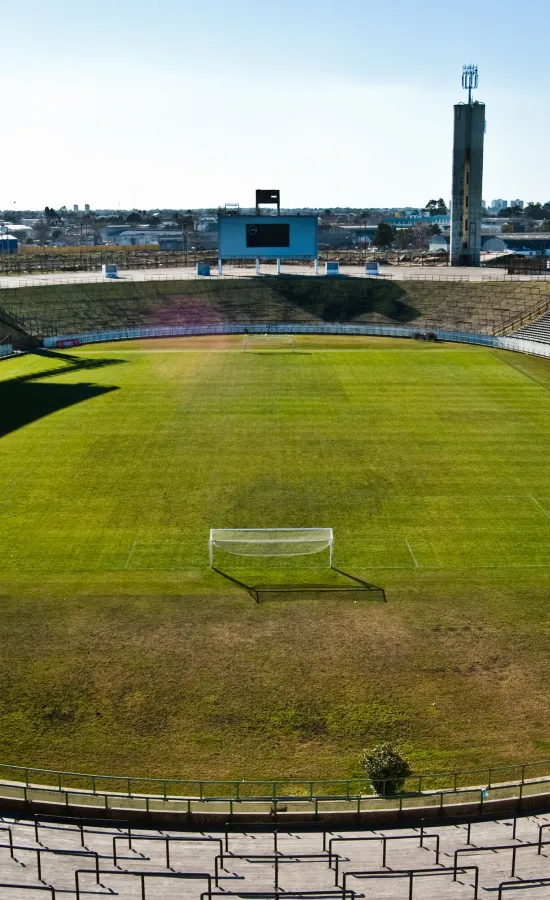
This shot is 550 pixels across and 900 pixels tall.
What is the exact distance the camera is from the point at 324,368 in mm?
77375

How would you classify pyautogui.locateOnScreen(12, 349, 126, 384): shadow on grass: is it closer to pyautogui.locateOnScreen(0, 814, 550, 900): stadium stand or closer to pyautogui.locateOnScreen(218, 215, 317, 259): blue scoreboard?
pyautogui.locateOnScreen(218, 215, 317, 259): blue scoreboard

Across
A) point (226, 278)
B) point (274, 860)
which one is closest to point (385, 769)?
point (274, 860)

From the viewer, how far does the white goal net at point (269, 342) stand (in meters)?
89.2

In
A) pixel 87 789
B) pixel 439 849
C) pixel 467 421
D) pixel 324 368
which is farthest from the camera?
pixel 324 368

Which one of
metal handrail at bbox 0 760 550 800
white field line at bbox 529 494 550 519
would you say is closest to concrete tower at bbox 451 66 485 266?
white field line at bbox 529 494 550 519

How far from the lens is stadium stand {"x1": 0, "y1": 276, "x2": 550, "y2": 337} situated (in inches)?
3848

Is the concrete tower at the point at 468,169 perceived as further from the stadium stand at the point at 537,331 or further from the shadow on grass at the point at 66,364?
the shadow on grass at the point at 66,364

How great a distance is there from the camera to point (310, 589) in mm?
35594

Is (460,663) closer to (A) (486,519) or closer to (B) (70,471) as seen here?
(A) (486,519)

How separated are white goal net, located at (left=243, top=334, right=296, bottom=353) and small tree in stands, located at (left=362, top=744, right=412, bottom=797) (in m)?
65.8

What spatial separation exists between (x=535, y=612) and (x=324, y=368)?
151 feet

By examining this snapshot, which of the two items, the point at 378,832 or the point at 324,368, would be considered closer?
the point at 378,832

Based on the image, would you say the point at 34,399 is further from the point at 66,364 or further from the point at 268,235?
the point at 268,235

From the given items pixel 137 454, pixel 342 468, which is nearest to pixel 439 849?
pixel 342 468
